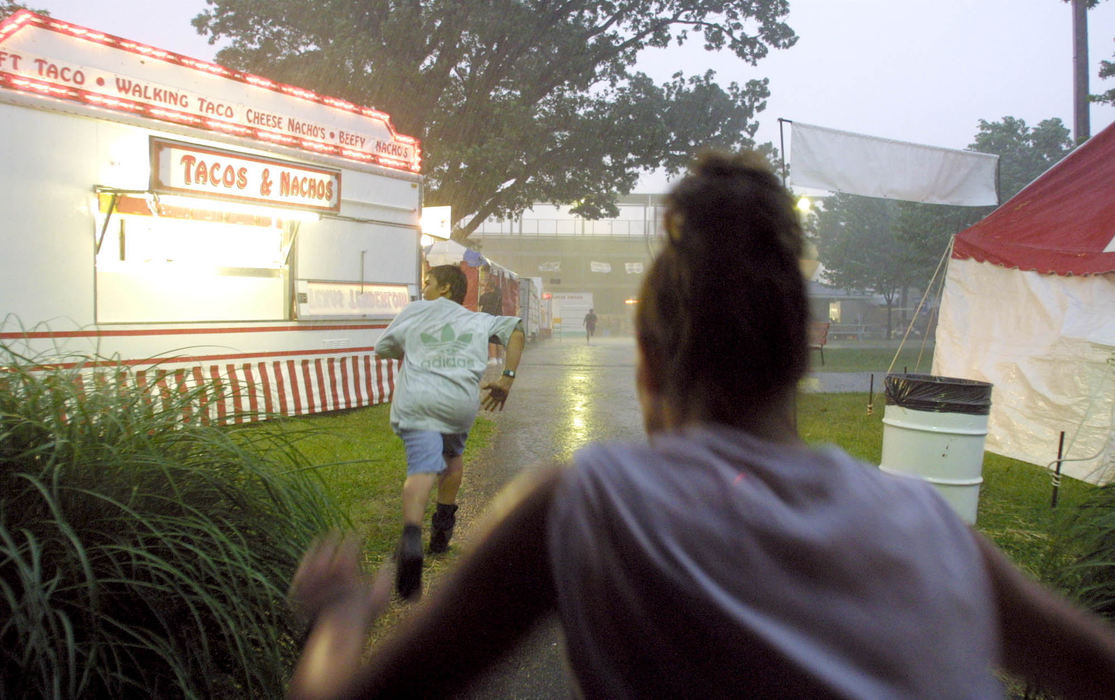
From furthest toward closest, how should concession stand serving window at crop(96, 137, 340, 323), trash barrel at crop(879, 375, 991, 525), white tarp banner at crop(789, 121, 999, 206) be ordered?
white tarp banner at crop(789, 121, 999, 206) < concession stand serving window at crop(96, 137, 340, 323) < trash barrel at crop(879, 375, 991, 525)

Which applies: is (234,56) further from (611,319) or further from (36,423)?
(611,319)

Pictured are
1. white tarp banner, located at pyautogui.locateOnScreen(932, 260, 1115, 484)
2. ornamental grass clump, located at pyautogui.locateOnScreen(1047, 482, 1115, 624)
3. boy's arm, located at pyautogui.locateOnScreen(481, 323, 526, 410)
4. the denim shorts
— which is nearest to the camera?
ornamental grass clump, located at pyautogui.locateOnScreen(1047, 482, 1115, 624)

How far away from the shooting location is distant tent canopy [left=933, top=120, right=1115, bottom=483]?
26.3 ft

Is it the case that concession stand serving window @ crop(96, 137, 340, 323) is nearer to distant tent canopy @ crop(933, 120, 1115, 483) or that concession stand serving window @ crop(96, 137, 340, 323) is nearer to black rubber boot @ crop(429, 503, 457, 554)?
black rubber boot @ crop(429, 503, 457, 554)

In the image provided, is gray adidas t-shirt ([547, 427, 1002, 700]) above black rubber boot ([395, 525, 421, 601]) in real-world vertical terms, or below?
above

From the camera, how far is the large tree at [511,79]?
877 inches

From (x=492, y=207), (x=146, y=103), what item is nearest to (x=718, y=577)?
(x=146, y=103)

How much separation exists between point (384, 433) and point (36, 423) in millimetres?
6932

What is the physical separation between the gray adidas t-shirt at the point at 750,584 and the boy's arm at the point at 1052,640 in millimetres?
186

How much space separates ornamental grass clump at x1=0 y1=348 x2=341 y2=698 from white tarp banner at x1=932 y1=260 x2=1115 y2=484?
703cm

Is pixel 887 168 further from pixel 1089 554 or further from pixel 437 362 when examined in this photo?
pixel 1089 554

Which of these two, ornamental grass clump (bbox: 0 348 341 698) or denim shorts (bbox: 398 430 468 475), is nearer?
ornamental grass clump (bbox: 0 348 341 698)

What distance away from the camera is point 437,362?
518 centimetres

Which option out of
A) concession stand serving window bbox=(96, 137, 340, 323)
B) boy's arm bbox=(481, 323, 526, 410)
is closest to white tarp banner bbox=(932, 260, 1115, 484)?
boy's arm bbox=(481, 323, 526, 410)
